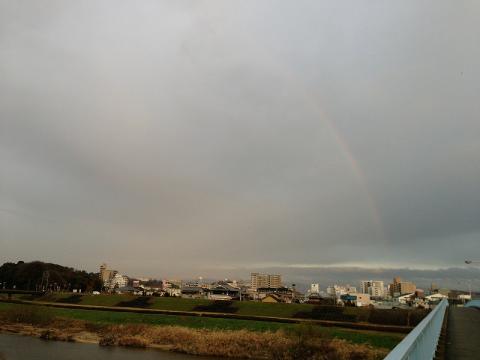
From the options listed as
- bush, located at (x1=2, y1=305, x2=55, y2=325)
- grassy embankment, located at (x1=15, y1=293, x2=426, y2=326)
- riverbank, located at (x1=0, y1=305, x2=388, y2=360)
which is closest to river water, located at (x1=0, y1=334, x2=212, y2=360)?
riverbank, located at (x1=0, y1=305, x2=388, y2=360)

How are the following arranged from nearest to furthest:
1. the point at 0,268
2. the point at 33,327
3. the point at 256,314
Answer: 1. the point at 33,327
2. the point at 256,314
3. the point at 0,268

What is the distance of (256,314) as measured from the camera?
61.6m

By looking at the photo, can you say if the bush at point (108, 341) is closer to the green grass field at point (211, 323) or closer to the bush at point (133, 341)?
the bush at point (133, 341)

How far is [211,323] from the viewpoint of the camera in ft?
168

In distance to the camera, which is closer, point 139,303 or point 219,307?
point 219,307

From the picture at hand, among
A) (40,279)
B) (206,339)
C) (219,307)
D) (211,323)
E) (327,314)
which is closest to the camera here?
(206,339)

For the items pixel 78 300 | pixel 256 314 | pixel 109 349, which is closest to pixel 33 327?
pixel 109 349

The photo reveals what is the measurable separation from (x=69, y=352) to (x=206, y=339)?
14034 mm

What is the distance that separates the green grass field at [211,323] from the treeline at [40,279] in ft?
228

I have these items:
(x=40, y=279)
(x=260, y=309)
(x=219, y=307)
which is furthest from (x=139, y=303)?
(x=40, y=279)

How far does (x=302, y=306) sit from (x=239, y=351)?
2344 cm

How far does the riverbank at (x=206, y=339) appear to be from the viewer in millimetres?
36969

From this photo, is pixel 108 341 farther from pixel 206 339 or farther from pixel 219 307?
pixel 219 307

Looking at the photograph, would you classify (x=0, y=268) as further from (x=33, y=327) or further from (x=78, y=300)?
(x=33, y=327)
